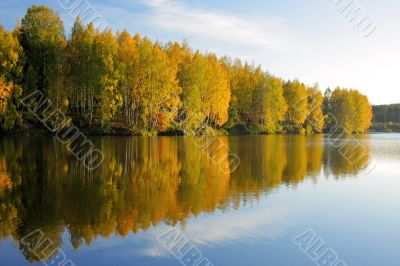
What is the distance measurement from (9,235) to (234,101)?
235 feet

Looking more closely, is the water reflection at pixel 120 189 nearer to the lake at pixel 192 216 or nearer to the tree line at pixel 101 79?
the lake at pixel 192 216

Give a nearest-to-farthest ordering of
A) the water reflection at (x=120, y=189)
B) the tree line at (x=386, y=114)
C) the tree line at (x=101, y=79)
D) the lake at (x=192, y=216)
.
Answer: the lake at (x=192, y=216) → the water reflection at (x=120, y=189) → the tree line at (x=101, y=79) → the tree line at (x=386, y=114)

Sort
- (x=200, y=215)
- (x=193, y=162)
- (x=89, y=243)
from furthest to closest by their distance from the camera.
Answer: (x=193, y=162) → (x=200, y=215) → (x=89, y=243)

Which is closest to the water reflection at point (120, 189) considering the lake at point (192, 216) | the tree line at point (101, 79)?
the lake at point (192, 216)

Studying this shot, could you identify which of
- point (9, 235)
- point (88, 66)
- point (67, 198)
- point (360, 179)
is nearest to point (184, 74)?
point (88, 66)

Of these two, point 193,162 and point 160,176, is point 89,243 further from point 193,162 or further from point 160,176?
point 193,162

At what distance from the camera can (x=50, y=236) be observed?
35.1ft

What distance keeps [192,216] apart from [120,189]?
4.97m

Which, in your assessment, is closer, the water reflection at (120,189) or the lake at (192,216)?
the lake at (192,216)

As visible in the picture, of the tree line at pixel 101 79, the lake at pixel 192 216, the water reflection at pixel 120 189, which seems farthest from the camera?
the tree line at pixel 101 79

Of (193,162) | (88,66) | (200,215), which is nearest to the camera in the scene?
(200,215)

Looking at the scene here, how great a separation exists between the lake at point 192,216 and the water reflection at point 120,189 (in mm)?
51

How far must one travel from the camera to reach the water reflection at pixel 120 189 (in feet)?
39.2

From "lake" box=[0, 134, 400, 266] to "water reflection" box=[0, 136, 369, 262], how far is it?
0.05 meters
